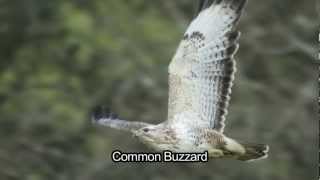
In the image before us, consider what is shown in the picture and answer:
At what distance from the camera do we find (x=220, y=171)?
12.3 feet

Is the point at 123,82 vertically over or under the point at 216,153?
over

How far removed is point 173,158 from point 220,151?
4.3 inches

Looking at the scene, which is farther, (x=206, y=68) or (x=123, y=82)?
(x=123, y=82)

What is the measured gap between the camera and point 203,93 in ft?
7.04

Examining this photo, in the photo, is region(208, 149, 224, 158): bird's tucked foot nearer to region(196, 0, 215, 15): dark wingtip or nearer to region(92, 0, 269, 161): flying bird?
region(92, 0, 269, 161): flying bird

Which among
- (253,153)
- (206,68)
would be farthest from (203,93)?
(253,153)

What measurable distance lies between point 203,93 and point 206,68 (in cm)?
6

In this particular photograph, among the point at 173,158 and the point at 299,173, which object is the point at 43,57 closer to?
the point at 299,173

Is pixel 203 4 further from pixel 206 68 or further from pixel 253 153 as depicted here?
pixel 253 153

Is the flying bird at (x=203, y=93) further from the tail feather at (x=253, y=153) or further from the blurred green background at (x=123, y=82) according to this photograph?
the blurred green background at (x=123, y=82)

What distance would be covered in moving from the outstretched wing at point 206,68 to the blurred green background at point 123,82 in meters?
1.20

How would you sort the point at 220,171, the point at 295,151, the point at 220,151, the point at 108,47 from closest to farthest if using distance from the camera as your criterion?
the point at 220,151
the point at 220,171
the point at 295,151
the point at 108,47

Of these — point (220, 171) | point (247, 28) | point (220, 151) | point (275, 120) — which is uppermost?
point (247, 28)

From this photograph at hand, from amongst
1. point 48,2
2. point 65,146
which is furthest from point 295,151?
point 48,2
